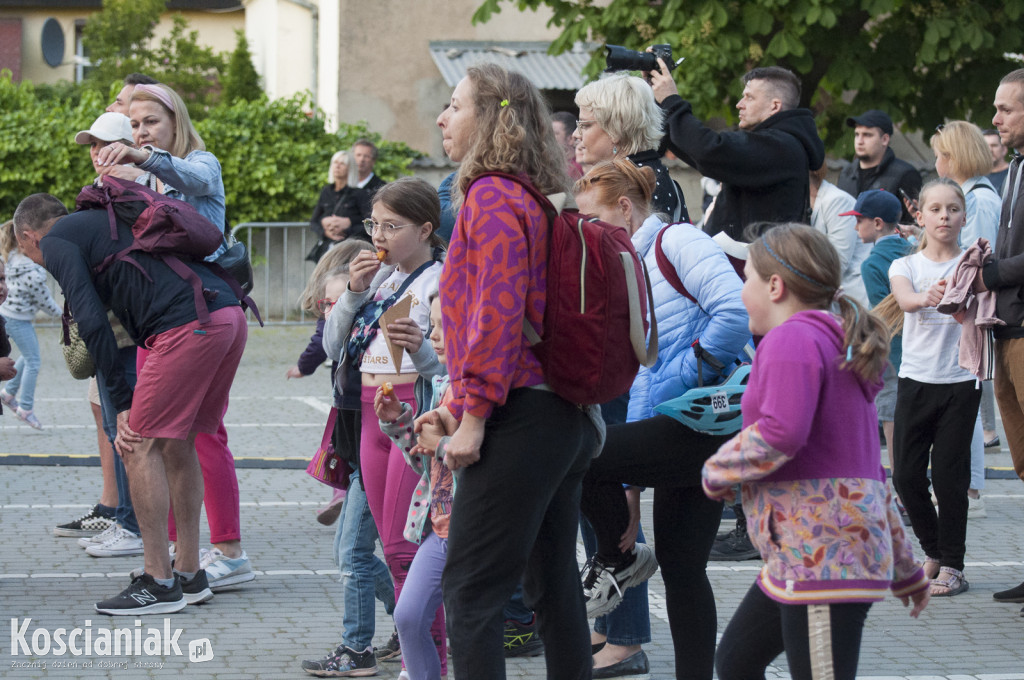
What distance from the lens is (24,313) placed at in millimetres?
10453

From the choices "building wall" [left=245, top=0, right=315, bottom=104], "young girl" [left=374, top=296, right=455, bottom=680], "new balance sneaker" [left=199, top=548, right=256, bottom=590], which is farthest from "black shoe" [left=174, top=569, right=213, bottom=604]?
"building wall" [left=245, top=0, right=315, bottom=104]

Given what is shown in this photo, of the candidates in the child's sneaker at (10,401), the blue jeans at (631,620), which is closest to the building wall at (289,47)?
the child's sneaker at (10,401)

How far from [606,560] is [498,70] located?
1766 mm

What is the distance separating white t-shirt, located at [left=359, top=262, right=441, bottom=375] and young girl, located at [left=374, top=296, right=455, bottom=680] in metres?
0.46

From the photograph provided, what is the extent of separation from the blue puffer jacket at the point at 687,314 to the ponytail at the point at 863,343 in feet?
2.83

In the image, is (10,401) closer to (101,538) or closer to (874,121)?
(101,538)

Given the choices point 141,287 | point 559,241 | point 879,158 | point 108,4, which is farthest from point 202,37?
point 559,241

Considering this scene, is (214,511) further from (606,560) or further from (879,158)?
(879,158)

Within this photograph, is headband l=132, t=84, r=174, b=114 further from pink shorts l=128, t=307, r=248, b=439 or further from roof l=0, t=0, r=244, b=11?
roof l=0, t=0, r=244, b=11

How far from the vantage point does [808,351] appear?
10.9 feet

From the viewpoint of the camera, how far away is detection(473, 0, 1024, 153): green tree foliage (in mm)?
14125

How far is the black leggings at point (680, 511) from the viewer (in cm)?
414

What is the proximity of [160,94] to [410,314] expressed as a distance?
2.06 m


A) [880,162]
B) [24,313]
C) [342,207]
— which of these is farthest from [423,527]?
[342,207]
